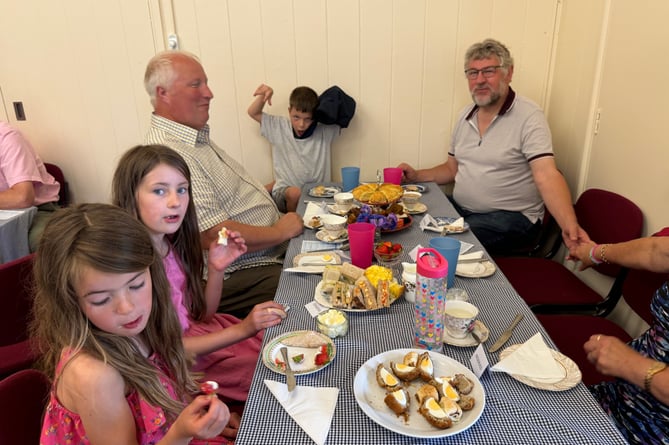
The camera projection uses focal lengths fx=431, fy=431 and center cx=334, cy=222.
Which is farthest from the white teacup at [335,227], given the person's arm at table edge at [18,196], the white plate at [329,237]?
the person's arm at table edge at [18,196]

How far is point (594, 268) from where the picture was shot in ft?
5.90

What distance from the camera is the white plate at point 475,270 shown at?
1.29 metres

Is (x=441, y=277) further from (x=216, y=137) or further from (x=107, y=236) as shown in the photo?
(x=216, y=137)

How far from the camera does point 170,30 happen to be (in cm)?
245

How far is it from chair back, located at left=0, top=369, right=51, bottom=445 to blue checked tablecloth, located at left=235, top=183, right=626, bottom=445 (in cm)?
47

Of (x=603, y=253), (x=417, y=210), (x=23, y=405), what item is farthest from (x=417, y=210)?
(x=23, y=405)

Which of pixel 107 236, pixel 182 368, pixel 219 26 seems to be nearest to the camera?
pixel 107 236

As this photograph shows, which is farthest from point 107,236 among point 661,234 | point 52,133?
point 52,133

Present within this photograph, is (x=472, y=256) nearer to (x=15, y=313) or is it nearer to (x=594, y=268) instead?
(x=594, y=268)

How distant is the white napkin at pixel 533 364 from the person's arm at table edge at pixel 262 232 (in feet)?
3.15

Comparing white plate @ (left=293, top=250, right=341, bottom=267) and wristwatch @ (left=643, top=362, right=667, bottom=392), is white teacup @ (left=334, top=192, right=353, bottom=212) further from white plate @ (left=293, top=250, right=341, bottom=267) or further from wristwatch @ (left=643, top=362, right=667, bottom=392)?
wristwatch @ (left=643, top=362, right=667, bottom=392)

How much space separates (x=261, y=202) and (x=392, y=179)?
0.66 metres

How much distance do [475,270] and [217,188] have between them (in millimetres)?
1079

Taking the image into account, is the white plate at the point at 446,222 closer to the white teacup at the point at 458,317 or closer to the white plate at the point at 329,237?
the white plate at the point at 329,237
